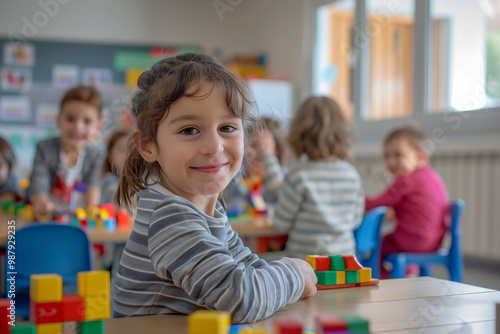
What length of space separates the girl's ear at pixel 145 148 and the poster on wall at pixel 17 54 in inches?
217

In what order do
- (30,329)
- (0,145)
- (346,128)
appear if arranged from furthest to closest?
(0,145) → (346,128) → (30,329)

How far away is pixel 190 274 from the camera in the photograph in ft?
2.69

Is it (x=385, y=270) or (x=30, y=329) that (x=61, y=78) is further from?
(x=30, y=329)

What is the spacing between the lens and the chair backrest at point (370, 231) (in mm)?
2509

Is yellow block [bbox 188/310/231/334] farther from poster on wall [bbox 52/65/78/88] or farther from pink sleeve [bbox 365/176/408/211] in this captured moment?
poster on wall [bbox 52/65/78/88]

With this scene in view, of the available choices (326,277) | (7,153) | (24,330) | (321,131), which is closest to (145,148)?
(326,277)

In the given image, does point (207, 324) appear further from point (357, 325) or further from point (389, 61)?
point (389, 61)

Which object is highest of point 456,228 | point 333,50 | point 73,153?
point 333,50

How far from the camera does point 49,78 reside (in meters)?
6.10

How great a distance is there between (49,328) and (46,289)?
42 millimetres

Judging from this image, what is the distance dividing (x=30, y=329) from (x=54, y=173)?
98.6 inches

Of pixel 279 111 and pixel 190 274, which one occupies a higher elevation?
pixel 279 111

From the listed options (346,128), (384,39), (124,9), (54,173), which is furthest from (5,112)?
(346,128)

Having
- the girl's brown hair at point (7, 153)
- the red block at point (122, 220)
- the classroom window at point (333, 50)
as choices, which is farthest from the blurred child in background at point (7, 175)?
the classroom window at point (333, 50)
